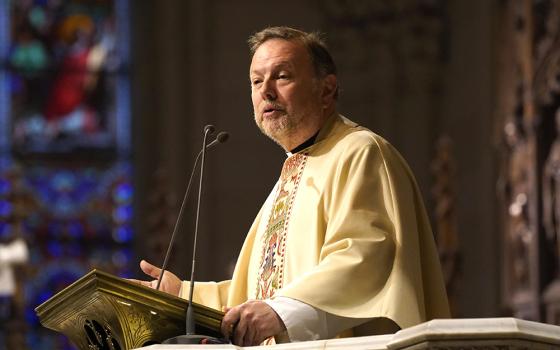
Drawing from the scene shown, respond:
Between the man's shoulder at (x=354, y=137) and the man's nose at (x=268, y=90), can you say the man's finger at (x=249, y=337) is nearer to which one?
the man's shoulder at (x=354, y=137)

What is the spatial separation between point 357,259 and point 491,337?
0.81 metres

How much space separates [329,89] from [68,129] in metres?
8.47

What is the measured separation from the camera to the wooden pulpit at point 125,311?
378cm

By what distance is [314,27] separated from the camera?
12477 mm

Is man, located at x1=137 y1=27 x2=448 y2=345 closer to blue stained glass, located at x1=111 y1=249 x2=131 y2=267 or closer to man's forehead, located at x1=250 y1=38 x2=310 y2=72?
man's forehead, located at x1=250 y1=38 x2=310 y2=72

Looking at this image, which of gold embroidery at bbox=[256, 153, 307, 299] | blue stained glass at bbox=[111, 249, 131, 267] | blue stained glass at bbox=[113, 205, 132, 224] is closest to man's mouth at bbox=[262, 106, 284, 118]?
gold embroidery at bbox=[256, 153, 307, 299]

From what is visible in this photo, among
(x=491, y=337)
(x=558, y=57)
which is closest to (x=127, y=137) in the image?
(x=558, y=57)

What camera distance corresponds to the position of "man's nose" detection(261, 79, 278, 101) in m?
4.49

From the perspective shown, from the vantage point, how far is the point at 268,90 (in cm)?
450

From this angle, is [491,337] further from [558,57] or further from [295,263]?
[558,57]

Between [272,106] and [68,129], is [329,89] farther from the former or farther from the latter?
[68,129]

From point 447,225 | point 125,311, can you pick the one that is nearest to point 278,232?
point 125,311

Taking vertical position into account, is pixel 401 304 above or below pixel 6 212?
above

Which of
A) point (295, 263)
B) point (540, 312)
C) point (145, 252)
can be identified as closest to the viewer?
point (295, 263)
